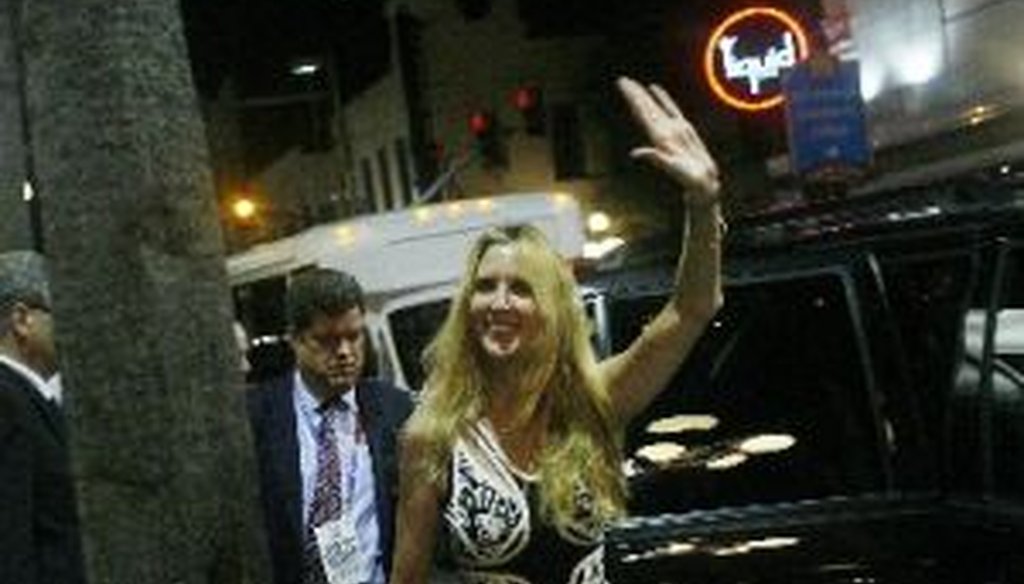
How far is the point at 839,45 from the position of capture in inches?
848

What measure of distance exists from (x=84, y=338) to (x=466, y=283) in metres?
0.97

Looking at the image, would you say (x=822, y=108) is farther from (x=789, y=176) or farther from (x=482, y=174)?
(x=482, y=174)

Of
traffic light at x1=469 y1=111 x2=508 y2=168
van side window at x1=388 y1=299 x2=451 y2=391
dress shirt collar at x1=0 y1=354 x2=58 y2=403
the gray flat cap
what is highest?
traffic light at x1=469 y1=111 x2=508 y2=168

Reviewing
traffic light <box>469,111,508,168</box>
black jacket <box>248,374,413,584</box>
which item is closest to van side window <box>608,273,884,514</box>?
black jacket <box>248,374,413,584</box>

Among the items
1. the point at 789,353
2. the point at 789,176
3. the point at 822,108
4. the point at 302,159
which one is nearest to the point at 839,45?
the point at 789,176

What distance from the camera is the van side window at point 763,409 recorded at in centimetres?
427

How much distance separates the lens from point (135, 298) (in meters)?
2.92

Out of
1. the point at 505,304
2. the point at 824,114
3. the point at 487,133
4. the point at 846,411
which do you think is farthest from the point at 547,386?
the point at 487,133

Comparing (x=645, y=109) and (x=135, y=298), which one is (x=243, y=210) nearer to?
(x=645, y=109)

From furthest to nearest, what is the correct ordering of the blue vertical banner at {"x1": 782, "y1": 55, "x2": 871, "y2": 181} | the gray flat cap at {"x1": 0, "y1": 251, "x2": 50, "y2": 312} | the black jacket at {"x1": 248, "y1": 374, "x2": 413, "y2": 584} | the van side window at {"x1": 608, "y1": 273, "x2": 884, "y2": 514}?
the blue vertical banner at {"x1": 782, "y1": 55, "x2": 871, "y2": 181} → the gray flat cap at {"x1": 0, "y1": 251, "x2": 50, "y2": 312} → the black jacket at {"x1": 248, "y1": 374, "x2": 413, "y2": 584} → the van side window at {"x1": 608, "y1": 273, "x2": 884, "y2": 514}

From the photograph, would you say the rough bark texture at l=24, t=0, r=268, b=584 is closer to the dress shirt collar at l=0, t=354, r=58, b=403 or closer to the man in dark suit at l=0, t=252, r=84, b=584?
the man in dark suit at l=0, t=252, r=84, b=584

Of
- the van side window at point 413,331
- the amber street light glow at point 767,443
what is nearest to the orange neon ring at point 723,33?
the van side window at point 413,331

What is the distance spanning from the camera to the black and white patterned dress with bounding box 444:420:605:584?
11.3ft

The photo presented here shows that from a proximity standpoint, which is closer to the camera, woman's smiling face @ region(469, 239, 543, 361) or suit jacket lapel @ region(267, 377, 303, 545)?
woman's smiling face @ region(469, 239, 543, 361)
